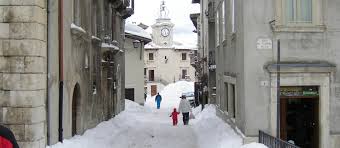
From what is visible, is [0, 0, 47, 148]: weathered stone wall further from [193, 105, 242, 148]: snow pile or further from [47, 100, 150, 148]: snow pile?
[193, 105, 242, 148]: snow pile

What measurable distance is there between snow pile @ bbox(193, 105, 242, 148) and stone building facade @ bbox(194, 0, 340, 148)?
0.43m

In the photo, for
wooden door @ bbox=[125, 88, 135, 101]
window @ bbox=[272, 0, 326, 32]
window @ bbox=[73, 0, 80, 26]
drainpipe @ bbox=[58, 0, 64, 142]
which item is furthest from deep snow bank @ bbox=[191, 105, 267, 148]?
wooden door @ bbox=[125, 88, 135, 101]

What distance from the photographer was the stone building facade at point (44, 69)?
10.1 meters

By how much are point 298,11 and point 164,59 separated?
2933 inches

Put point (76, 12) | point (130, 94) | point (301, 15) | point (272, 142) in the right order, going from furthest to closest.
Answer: point (130, 94) < point (76, 12) < point (301, 15) < point (272, 142)

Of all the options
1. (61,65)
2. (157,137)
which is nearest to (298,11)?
(61,65)

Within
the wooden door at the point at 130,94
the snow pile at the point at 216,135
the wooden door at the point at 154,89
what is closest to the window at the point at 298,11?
the snow pile at the point at 216,135

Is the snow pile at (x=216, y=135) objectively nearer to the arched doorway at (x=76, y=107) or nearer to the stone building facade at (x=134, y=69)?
the arched doorway at (x=76, y=107)

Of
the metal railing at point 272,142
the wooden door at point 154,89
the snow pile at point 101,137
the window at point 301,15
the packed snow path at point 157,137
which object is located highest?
the window at point 301,15

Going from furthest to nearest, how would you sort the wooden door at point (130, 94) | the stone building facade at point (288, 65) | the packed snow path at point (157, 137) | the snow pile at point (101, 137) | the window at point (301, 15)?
the wooden door at point (130, 94)
the packed snow path at point (157, 137)
the snow pile at point (101, 137)
the window at point (301, 15)
the stone building facade at point (288, 65)

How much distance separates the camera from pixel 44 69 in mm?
10664

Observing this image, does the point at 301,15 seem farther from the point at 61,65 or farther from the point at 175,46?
the point at 175,46

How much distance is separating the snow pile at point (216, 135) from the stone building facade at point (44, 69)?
383cm

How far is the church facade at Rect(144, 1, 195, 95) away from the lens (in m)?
85.9
